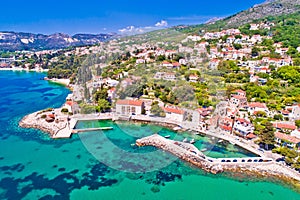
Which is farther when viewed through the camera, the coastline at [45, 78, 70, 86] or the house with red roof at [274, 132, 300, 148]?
the coastline at [45, 78, 70, 86]

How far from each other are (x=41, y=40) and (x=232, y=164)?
4025 inches

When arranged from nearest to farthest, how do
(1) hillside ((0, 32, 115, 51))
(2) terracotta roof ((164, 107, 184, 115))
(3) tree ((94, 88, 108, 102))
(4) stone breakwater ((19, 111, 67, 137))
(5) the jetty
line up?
(5) the jetty
(4) stone breakwater ((19, 111, 67, 137))
(2) terracotta roof ((164, 107, 184, 115))
(3) tree ((94, 88, 108, 102))
(1) hillside ((0, 32, 115, 51))

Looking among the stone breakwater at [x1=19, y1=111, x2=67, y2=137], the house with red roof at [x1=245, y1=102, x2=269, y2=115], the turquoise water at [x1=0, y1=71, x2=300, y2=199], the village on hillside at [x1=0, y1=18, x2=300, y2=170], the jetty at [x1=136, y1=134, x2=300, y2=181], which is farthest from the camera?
the house with red roof at [x1=245, y1=102, x2=269, y2=115]

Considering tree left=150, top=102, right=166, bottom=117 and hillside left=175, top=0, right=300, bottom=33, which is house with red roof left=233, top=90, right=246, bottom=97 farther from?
hillside left=175, top=0, right=300, bottom=33

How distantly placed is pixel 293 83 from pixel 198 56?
7780 millimetres

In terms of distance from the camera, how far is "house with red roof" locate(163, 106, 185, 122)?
12.4m

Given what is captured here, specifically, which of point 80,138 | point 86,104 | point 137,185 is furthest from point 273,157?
point 86,104

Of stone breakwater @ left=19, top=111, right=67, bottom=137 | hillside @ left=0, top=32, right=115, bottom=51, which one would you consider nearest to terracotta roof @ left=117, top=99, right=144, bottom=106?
stone breakwater @ left=19, top=111, right=67, bottom=137

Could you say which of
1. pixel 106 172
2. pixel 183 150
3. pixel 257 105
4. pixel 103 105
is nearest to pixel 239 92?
pixel 257 105

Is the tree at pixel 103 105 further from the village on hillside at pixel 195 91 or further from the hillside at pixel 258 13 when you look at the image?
the hillside at pixel 258 13

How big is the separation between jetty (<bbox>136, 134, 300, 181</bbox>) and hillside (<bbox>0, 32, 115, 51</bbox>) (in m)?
74.1

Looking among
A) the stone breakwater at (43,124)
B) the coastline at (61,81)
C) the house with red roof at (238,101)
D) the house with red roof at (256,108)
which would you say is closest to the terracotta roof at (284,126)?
the house with red roof at (256,108)

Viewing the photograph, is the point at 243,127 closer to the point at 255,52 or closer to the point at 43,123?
the point at 43,123

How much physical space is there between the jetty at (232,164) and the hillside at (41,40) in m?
74.1
